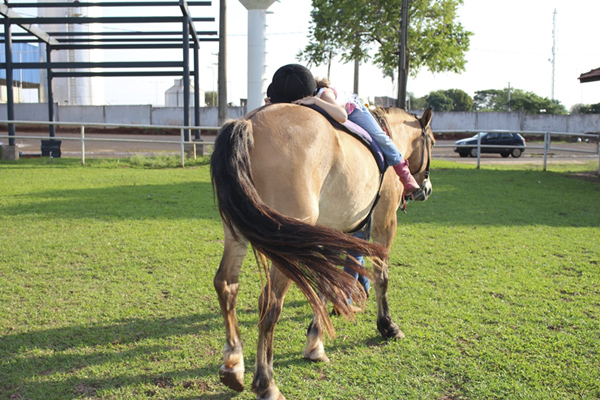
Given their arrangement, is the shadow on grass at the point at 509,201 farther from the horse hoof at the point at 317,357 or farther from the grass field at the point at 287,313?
the horse hoof at the point at 317,357

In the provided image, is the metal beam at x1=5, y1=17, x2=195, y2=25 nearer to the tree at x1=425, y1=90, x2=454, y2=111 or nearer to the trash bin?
the trash bin

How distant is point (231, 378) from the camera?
2.71m

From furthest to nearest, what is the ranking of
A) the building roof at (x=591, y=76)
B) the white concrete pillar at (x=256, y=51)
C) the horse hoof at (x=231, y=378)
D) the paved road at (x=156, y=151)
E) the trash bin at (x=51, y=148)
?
the paved road at (x=156, y=151) < the building roof at (x=591, y=76) < the trash bin at (x=51, y=148) < the white concrete pillar at (x=256, y=51) < the horse hoof at (x=231, y=378)

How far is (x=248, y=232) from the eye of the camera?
8.22 ft

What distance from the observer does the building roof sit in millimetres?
15316

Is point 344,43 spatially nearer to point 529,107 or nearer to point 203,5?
point 203,5

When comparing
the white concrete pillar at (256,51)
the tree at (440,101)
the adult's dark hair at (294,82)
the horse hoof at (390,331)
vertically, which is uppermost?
the tree at (440,101)

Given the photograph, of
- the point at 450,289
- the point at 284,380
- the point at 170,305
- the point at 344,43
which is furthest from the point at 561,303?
the point at 344,43

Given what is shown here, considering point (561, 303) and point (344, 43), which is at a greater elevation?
point (344, 43)

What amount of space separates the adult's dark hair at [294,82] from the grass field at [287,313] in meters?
1.80

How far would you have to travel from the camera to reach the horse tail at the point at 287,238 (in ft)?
8.08

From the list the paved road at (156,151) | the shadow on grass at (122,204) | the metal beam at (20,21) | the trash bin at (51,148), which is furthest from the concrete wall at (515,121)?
the shadow on grass at (122,204)

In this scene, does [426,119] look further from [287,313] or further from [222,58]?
[222,58]

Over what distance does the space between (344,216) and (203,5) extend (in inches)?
565
